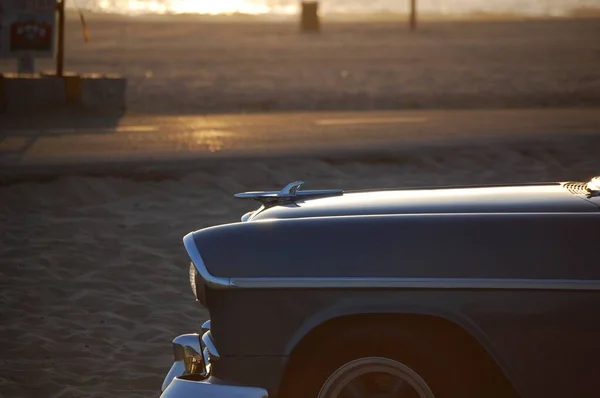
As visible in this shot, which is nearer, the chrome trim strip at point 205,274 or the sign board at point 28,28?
the chrome trim strip at point 205,274

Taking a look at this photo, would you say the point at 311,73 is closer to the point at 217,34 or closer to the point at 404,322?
the point at 217,34

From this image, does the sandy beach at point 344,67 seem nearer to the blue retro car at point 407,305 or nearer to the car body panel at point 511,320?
the blue retro car at point 407,305

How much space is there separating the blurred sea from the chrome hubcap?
80.6 metres

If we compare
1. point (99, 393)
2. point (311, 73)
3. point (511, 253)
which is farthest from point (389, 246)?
point (311, 73)

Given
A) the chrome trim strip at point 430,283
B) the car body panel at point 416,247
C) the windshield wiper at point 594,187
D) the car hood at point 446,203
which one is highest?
the windshield wiper at point 594,187

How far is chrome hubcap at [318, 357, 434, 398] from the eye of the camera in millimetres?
4031

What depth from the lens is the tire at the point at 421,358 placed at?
405 centimetres

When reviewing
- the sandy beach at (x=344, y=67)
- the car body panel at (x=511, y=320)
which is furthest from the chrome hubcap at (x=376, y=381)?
the sandy beach at (x=344, y=67)

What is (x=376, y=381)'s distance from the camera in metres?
4.05

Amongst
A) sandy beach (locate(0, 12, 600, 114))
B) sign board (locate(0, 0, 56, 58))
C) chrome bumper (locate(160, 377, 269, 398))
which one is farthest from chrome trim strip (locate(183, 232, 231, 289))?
sign board (locate(0, 0, 56, 58))

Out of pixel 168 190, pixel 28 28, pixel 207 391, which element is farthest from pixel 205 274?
pixel 28 28

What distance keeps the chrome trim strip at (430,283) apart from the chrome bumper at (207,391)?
35 cm

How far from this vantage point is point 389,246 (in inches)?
160

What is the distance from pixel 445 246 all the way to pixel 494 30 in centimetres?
4304
